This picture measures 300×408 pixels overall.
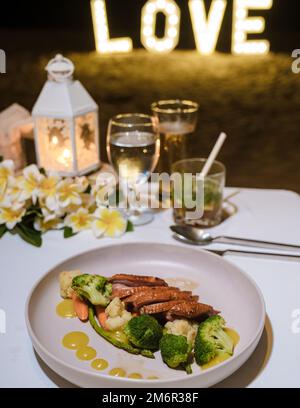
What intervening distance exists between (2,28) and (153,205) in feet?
23.5

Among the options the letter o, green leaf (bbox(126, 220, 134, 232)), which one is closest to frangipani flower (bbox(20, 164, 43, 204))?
green leaf (bbox(126, 220, 134, 232))

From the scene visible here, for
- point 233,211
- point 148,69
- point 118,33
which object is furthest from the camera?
point 118,33

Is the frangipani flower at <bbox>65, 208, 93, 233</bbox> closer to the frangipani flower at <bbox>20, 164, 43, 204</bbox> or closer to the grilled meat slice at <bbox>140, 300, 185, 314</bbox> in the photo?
the frangipani flower at <bbox>20, 164, 43, 204</bbox>

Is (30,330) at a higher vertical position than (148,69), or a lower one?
higher

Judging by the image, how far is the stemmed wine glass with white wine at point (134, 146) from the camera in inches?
49.6

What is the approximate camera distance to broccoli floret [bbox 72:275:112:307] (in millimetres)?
881

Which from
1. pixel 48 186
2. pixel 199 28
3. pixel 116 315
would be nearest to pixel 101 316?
pixel 116 315

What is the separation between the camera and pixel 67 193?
124 cm

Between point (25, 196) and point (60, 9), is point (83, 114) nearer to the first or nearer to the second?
point (25, 196)

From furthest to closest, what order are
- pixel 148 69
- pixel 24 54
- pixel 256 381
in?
pixel 24 54, pixel 148 69, pixel 256 381

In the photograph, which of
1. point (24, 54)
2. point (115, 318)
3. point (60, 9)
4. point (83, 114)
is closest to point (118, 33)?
point (60, 9)

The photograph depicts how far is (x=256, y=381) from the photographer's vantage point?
0.77 m

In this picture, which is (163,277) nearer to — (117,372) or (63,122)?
(117,372)

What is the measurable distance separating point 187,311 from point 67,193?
1.76 ft
